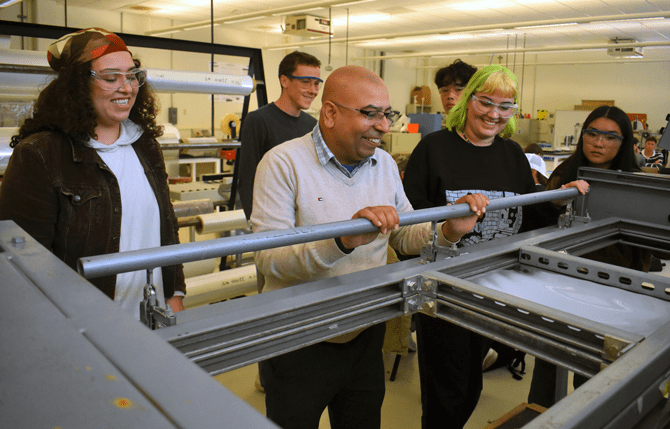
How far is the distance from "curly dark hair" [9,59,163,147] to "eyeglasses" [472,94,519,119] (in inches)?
46.5

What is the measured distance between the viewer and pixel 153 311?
0.85m

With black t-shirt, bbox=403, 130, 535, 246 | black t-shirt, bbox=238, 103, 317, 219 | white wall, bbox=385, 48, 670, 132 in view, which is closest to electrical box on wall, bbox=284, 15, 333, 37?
black t-shirt, bbox=238, 103, 317, 219

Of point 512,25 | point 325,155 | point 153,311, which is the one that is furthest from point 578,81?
point 153,311

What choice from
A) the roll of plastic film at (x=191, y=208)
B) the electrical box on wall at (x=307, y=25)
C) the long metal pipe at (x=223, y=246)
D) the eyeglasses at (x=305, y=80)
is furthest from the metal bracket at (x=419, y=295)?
the electrical box on wall at (x=307, y=25)

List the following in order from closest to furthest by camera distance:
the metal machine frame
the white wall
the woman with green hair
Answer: the metal machine frame
the woman with green hair
the white wall

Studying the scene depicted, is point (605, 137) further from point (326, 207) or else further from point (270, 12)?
point (270, 12)

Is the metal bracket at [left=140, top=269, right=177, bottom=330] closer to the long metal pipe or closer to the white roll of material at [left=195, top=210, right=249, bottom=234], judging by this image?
the long metal pipe

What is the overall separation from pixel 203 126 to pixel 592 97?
9.21 metres

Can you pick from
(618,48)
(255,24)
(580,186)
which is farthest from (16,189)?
(618,48)

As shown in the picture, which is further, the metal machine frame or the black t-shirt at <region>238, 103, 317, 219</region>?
the black t-shirt at <region>238, 103, 317, 219</region>

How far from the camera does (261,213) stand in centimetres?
129

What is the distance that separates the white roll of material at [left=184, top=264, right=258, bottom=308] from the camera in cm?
287

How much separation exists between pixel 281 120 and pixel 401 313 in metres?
1.87

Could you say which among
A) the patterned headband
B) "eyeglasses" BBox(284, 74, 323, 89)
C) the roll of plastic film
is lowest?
the roll of plastic film
